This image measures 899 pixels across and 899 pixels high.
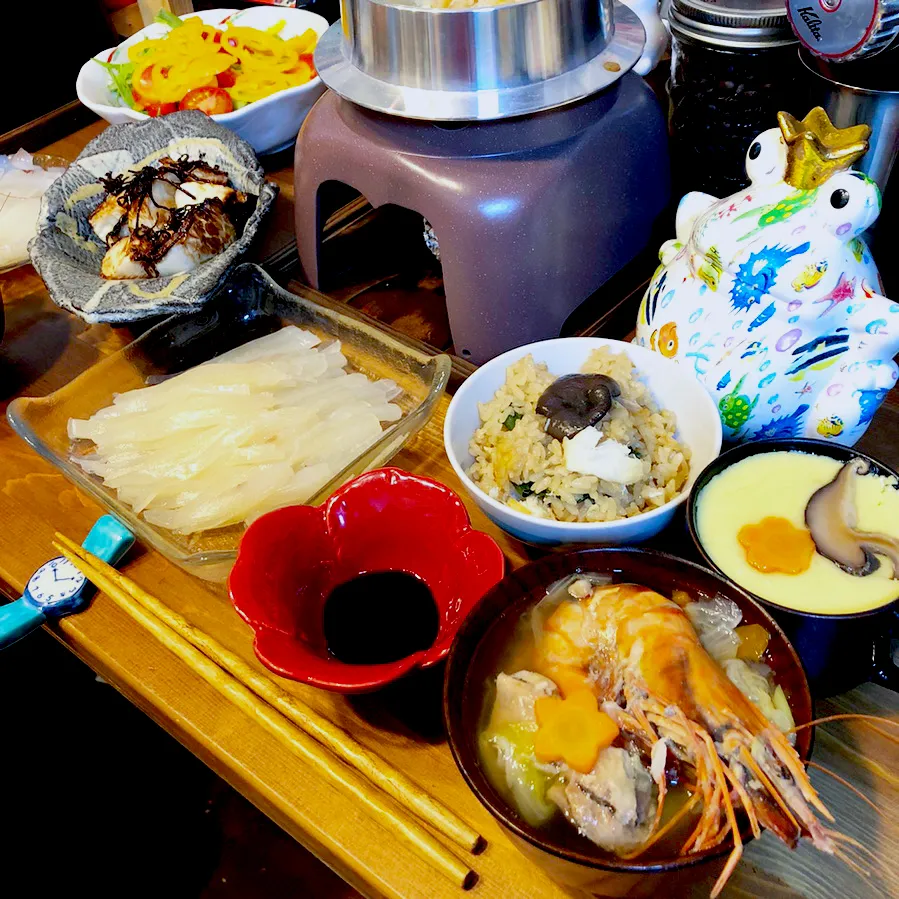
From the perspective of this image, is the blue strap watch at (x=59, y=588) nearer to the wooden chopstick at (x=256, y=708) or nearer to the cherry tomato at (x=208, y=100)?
the wooden chopstick at (x=256, y=708)


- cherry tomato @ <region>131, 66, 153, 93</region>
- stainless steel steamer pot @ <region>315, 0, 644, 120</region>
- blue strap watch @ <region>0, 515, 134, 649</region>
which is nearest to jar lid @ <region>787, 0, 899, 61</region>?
stainless steel steamer pot @ <region>315, 0, 644, 120</region>

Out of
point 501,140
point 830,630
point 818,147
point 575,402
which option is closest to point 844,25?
point 818,147

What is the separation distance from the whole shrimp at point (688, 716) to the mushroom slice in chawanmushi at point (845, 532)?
0.21 metres

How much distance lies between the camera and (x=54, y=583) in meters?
1.31

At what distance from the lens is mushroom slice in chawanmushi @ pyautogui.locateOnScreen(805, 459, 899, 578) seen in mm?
1029

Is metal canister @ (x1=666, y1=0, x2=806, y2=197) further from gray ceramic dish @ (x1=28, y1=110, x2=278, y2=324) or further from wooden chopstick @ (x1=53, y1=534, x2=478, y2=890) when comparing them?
wooden chopstick @ (x1=53, y1=534, x2=478, y2=890)

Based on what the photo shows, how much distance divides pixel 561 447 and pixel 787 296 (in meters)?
0.37

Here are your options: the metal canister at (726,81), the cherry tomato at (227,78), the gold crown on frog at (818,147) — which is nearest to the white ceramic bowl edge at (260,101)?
the cherry tomato at (227,78)

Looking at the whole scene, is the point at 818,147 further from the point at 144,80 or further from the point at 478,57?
the point at 144,80

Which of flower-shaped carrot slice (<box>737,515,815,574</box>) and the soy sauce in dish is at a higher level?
flower-shaped carrot slice (<box>737,515,815,574</box>)

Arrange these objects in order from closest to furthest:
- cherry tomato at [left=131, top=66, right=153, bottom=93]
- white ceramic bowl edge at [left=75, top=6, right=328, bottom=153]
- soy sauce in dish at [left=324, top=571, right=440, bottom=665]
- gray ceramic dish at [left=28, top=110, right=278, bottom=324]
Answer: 1. soy sauce in dish at [left=324, top=571, right=440, bottom=665]
2. gray ceramic dish at [left=28, top=110, right=278, bottom=324]
3. white ceramic bowl edge at [left=75, top=6, right=328, bottom=153]
4. cherry tomato at [left=131, top=66, right=153, bottom=93]

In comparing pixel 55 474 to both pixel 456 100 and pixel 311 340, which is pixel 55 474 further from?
pixel 456 100

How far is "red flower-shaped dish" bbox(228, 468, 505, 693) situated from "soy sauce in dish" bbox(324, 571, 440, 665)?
0.01 metres

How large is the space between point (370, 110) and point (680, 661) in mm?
1083
